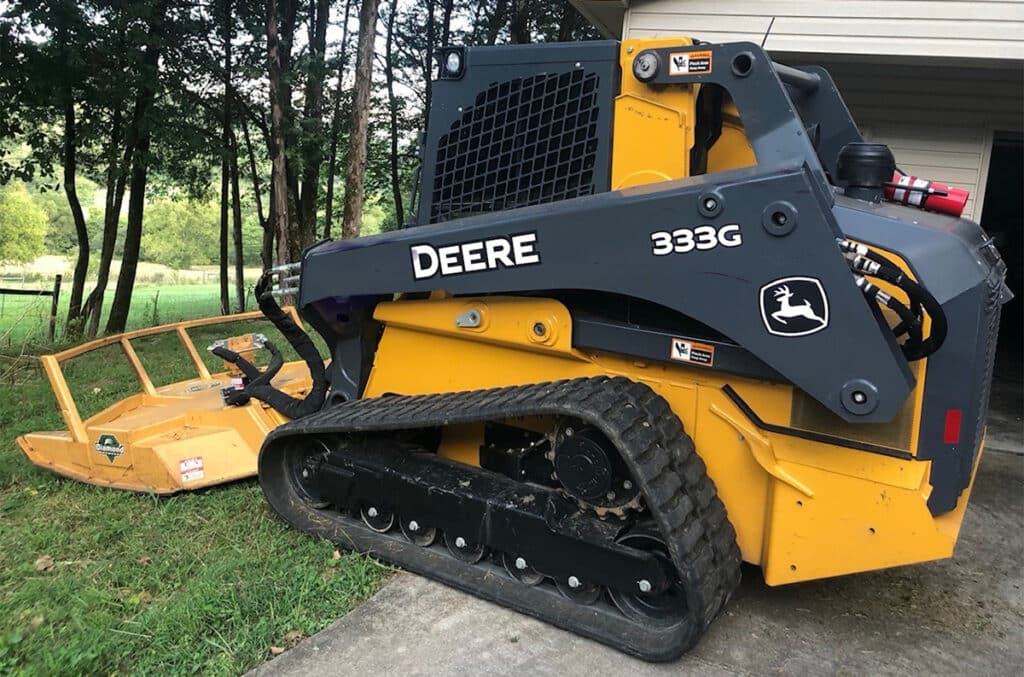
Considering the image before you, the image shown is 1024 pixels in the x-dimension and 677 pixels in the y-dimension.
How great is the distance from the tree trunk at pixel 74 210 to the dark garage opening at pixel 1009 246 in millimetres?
11240

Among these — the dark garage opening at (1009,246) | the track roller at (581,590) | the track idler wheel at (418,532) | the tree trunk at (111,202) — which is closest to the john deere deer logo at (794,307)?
the track roller at (581,590)

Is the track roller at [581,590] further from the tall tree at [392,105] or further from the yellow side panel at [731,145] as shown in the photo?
the tall tree at [392,105]

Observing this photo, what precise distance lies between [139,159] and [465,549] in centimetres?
963

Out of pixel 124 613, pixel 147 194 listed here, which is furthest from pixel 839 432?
pixel 147 194

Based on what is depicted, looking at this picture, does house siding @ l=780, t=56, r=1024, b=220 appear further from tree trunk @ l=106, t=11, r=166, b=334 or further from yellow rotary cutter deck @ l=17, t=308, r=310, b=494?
tree trunk @ l=106, t=11, r=166, b=334

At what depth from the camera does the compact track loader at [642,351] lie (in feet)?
7.95

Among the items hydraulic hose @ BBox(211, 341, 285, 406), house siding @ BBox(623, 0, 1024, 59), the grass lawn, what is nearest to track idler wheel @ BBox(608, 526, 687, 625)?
the grass lawn

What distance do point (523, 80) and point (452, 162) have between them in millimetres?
486

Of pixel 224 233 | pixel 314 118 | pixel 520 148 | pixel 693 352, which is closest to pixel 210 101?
pixel 314 118

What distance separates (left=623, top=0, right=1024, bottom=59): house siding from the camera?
518 cm

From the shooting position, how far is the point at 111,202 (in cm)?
1255

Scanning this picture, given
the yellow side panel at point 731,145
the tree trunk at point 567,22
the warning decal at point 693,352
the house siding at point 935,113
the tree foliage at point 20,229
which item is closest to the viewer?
the warning decal at point 693,352

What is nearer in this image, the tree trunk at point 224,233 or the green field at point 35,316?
the green field at point 35,316

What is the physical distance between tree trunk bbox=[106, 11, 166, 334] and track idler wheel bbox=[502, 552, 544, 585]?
9.26m
